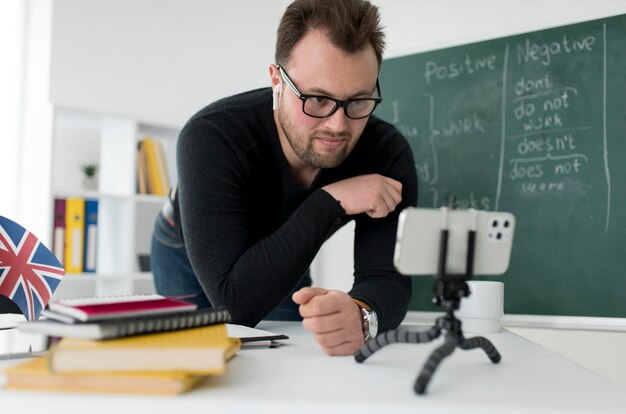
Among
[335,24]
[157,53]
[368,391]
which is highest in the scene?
[157,53]

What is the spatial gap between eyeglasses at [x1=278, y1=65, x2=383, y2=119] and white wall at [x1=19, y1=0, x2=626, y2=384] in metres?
1.47

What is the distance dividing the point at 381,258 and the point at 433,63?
5.26 feet

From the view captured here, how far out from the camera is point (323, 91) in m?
1.21

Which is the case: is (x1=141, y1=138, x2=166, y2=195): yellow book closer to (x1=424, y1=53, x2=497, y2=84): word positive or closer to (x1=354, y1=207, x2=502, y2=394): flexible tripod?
(x1=424, y1=53, x2=497, y2=84): word positive

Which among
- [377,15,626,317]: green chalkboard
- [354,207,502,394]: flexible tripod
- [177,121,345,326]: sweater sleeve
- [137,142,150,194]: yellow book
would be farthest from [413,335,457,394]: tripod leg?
[137,142,150,194]: yellow book

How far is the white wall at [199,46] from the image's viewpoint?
96.8 inches

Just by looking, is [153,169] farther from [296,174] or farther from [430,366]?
[430,366]

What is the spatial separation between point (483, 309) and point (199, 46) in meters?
2.72

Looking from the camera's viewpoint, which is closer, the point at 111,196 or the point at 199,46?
the point at 111,196

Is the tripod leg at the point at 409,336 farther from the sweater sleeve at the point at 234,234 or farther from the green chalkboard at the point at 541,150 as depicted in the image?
the green chalkboard at the point at 541,150

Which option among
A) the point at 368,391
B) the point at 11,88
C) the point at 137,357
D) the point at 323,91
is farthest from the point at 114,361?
the point at 11,88

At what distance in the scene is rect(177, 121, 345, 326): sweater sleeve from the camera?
3.89ft

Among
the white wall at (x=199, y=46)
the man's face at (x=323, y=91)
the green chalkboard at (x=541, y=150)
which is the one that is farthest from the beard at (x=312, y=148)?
the white wall at (x=199, y=46)

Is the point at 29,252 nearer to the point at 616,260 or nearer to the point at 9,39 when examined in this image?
the point at 616,260
